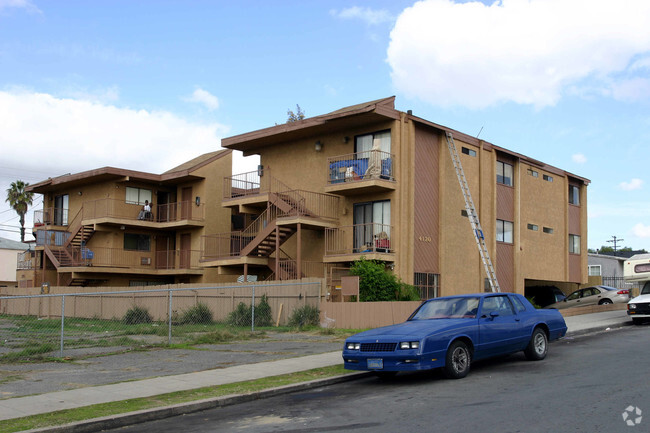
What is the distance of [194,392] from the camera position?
10.7 metres

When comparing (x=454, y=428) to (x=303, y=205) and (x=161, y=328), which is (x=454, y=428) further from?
(x=303, y=205)

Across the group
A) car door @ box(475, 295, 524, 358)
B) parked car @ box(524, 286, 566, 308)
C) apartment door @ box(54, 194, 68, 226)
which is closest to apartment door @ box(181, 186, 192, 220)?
apartment door @ box(54, 194, 68, 226)

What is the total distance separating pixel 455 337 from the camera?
11.2 metres

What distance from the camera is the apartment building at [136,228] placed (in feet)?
121

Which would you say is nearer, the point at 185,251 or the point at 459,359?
the point at 459,359

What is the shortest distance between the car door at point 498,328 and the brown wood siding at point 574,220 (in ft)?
85.6

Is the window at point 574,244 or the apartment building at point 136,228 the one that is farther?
the window at point 574,244

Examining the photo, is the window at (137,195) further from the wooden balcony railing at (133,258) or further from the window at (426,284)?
the window at (426,284)

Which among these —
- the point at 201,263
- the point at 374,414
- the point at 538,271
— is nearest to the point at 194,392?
the point at 374,414

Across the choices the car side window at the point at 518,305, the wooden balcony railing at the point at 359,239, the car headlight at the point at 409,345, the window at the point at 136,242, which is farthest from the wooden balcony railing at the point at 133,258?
the car headlight at the point at 409,345

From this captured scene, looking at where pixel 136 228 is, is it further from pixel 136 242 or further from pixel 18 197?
pixel 18 197

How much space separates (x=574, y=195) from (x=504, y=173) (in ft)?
27.4

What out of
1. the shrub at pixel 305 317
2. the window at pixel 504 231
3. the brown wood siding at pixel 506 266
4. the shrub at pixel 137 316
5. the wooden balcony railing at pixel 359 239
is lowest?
the shrub at pixel 137 316

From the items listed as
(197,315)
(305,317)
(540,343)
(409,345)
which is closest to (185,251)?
(197,315)
